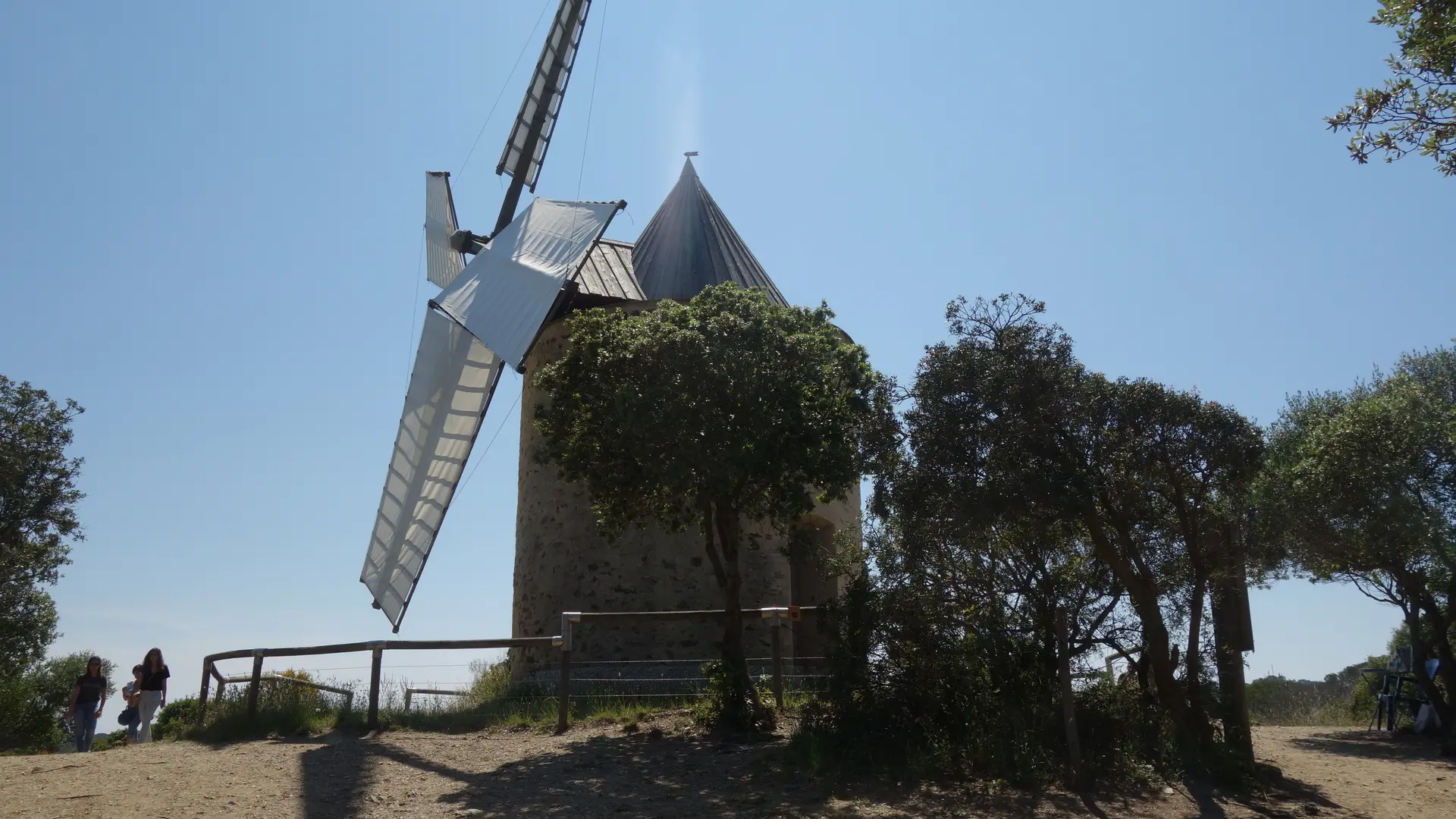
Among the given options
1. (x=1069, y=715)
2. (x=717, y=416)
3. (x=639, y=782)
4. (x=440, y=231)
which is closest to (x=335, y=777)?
(x=639, y=782)

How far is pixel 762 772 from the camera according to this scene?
859cm

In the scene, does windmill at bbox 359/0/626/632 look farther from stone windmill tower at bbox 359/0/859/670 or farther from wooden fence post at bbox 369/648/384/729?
wooden fence post at bbox 369/648/384/729

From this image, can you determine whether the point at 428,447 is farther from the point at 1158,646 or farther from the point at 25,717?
the point at 1158,646

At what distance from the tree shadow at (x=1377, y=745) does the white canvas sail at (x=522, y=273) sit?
10075 millimetres

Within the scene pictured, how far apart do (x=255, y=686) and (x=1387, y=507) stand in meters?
13.1

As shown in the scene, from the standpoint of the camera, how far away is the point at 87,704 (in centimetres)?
1209

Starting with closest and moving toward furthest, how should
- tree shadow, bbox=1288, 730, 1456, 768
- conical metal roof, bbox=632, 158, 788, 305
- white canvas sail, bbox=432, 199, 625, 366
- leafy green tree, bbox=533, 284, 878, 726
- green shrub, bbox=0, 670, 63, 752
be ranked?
leafy green tree, bbox=533, 284, 878, 726
tree shadow, bbox=1288, 730, 1456, 768
white canvas sail, bbox=432, 199, 625, 366
conical metal roof, bbox=632, 158, 788, 305
green shrub, bbox=0, 670, 63, 752

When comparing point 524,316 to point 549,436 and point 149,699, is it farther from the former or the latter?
point 149,699

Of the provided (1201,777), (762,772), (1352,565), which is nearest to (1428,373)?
(1352,565)

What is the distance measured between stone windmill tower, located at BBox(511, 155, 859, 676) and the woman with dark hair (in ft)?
15.4

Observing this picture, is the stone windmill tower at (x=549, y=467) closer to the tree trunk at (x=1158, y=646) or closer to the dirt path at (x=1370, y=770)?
the tree trunk at (x=1158, y=646)

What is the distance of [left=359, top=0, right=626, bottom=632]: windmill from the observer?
46.9ft

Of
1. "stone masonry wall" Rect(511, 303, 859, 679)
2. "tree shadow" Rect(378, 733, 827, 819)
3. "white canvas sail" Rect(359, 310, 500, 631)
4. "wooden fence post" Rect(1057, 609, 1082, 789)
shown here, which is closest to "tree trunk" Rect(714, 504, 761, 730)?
"tree shadow" Rect(378, 733, 827, 819)

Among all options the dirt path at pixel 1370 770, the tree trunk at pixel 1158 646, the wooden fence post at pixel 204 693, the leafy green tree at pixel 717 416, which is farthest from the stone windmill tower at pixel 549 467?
the dirt path at pixel 1370 770
